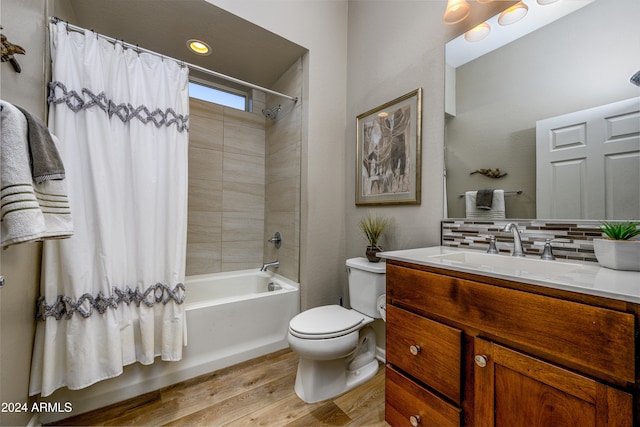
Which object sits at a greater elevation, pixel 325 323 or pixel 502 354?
pixel 502 354

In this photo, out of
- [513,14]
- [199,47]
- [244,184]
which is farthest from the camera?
[244,184]

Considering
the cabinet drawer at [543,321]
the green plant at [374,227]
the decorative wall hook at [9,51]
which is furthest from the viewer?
the green plant at [374,227]

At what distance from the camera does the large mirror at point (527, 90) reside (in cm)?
99

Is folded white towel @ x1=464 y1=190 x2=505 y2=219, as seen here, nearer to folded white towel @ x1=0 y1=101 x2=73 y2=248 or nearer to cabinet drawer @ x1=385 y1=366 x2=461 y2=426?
cabinet drawer @ x1=385 y1=366 x2=461 y2=426

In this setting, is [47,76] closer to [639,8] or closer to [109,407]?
[109,407]

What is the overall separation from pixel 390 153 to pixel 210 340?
1780 mm

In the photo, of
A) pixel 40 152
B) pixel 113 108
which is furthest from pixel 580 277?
pixel 113 108

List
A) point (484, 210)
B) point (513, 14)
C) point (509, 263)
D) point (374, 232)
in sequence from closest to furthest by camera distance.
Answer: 1. point (509, 263)
2. point (513, 14)
3. point (484, 210)
4. point (374, 232)

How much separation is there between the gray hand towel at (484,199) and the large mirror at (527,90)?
0.12 ft

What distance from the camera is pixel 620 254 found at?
826mm

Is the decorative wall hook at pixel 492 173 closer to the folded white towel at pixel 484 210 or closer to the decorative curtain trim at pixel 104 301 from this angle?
the folded white towel at pixel 484 210

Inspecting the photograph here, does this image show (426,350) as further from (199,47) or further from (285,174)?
(199,47)

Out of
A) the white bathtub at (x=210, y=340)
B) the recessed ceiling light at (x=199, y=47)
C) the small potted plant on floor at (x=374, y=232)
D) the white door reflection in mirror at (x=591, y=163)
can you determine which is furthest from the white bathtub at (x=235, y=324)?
the recessed ceiling light at (x=199, y=47)

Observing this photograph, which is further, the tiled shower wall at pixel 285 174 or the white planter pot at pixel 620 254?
the tiled shower wall at pixel 285 174
